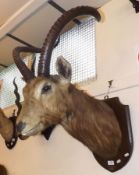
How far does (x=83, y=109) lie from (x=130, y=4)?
532 mm

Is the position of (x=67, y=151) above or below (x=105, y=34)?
below

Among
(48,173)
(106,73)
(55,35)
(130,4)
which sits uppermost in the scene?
(130,4)

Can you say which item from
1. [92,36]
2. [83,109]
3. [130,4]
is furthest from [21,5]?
[83,109]

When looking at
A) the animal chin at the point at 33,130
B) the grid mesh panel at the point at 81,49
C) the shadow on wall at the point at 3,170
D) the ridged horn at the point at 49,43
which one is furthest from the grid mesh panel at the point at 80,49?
the shadow on wall at the point at 3,170

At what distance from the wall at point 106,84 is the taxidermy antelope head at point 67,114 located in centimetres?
11

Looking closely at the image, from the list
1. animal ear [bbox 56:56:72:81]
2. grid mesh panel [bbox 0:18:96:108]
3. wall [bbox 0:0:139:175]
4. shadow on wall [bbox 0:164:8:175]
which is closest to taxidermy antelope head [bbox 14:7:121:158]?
animal ear [bbox 56:56:72:81]

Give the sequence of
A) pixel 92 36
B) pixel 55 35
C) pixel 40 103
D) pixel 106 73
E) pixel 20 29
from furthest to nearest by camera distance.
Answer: pixel 20 29
pixel 92 36
pixel 106 73
pixel 55 35
pixel 40 103

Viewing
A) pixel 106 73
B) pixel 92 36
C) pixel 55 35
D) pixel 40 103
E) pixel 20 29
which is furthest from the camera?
pixel 20 29

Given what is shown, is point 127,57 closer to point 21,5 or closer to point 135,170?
point 135,170

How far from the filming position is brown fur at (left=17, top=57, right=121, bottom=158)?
1.16m

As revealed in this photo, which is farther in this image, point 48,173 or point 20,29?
point 20,29

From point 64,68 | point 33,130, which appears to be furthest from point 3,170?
point 64,68

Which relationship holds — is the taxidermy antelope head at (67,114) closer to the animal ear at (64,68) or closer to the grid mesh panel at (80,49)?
the animal ear at (64,68)

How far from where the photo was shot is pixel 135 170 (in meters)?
1.18
